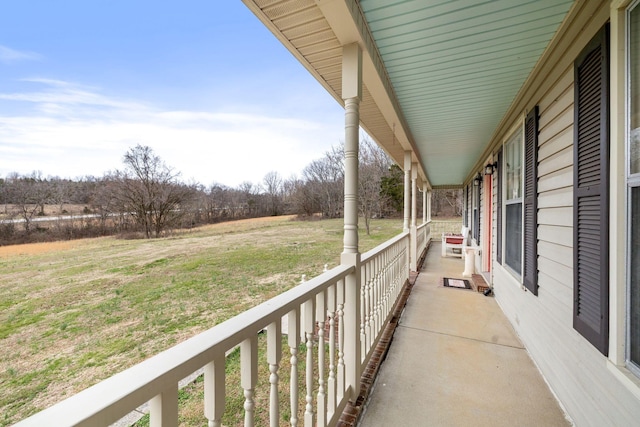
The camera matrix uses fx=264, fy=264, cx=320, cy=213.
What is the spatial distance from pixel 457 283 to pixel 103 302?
23.5 ft

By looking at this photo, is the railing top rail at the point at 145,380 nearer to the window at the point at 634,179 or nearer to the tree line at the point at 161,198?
the window at the point at 634,179

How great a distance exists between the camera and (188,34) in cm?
726

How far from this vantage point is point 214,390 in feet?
2.52

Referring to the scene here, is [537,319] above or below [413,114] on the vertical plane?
below

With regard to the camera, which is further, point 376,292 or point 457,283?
point 457,283

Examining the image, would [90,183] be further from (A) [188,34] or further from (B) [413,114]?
(B) [413,114]

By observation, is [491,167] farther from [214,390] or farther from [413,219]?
[214,390]

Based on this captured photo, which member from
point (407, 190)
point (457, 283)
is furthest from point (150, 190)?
point (457, 283)

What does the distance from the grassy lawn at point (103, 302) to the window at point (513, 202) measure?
14.1ft

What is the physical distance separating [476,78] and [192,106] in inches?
556

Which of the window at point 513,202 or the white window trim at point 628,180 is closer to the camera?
the white window trim at point 628,180

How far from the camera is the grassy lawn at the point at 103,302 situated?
3.28 metres

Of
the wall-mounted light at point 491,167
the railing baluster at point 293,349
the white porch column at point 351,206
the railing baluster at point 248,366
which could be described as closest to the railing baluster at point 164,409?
the railing baluster at point 248,366

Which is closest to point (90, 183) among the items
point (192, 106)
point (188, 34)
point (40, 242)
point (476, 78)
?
point (40, 242)
